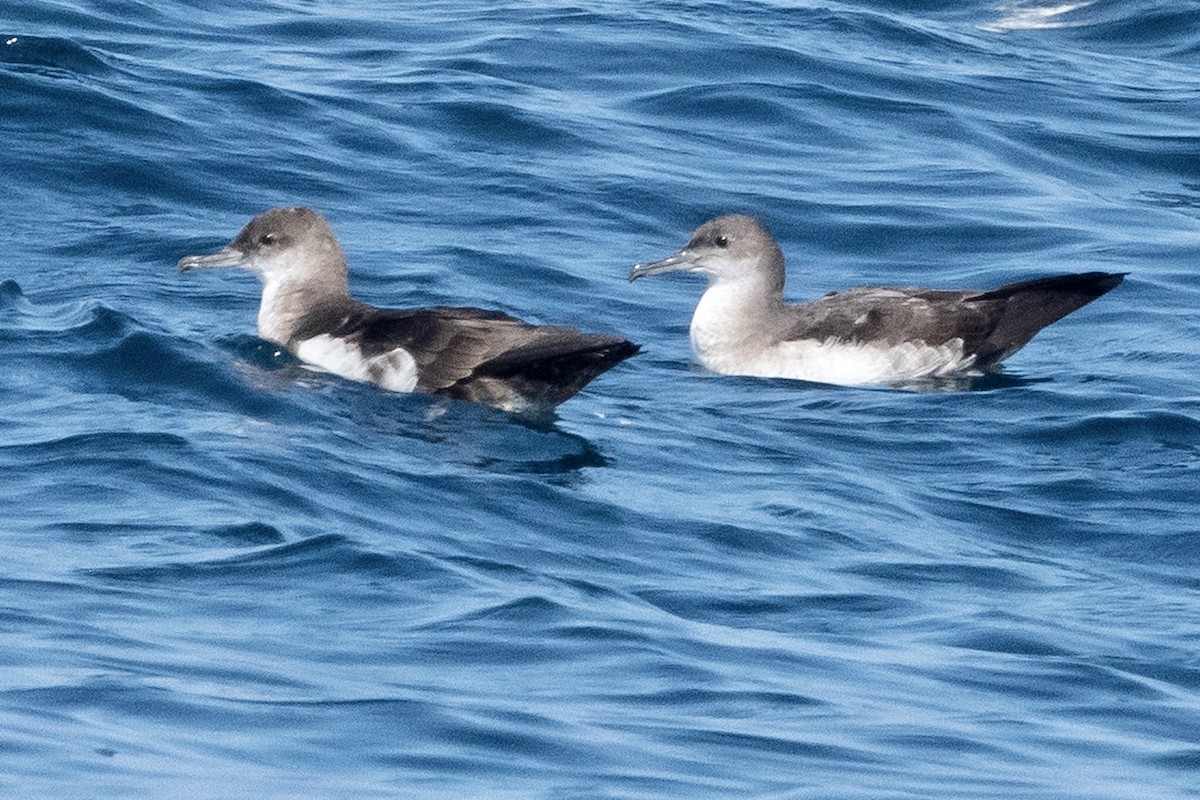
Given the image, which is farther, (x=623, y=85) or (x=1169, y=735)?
(x=623, y=85)

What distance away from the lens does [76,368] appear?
1034 centimetres

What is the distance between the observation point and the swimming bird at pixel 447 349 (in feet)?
32.3

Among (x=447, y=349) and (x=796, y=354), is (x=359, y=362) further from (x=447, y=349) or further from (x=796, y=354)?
(x=796, y=354)

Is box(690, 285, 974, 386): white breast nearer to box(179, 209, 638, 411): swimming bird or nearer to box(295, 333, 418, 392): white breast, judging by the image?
box(179, 209, 638, 411): swimming bird

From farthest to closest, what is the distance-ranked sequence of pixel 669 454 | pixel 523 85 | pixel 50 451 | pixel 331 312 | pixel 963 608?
pixel 523 85 < pixel 331 312 < pixel 669 454 < pixel 50 451 < pixel 963 608

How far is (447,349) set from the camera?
1008 cm

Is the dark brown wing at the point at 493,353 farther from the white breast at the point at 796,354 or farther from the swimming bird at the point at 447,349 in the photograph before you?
the white breast at the point at 796,354

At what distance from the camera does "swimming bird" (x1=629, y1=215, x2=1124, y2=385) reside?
11.5 meters

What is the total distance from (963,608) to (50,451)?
351cm

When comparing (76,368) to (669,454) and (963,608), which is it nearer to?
(669,454)

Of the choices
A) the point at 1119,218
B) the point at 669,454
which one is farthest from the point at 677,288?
the point at 669,454

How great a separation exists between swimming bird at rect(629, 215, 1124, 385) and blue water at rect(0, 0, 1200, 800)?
257 millimetres

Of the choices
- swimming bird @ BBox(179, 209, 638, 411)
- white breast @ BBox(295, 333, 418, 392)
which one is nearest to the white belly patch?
swimming bird @ BBox(179, 209, 638, 411)

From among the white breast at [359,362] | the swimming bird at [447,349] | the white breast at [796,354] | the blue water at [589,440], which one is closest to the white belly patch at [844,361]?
the white breast at [796,354]
